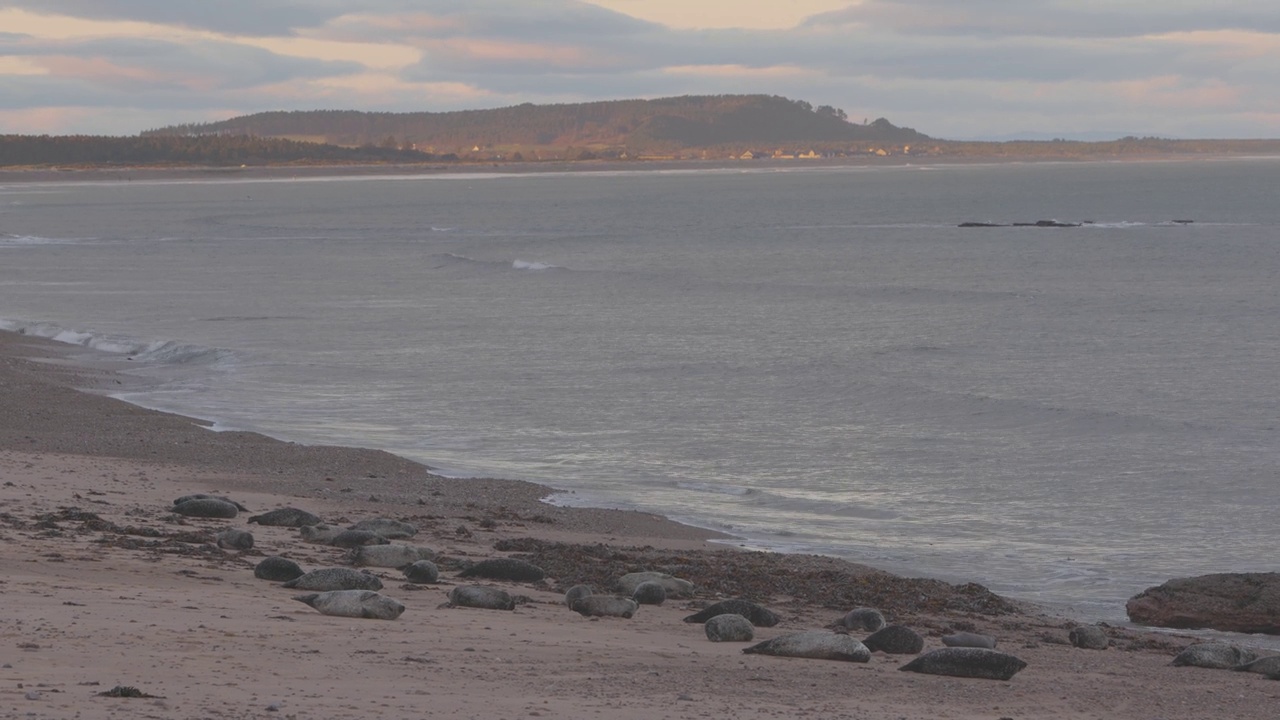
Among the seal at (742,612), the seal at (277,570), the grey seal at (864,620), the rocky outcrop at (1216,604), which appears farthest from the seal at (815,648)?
the rocky outcrop at (1216,604)

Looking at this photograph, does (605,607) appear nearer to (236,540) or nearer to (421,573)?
(421,573)

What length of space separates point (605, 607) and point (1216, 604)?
4768 millimetres

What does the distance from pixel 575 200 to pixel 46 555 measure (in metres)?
128

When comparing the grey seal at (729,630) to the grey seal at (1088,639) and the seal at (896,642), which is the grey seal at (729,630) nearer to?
the seal at (896,642)

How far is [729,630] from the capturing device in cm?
973

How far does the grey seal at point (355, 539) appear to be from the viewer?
12.2m

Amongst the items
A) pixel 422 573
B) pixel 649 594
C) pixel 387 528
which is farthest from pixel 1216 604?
pixel 387 528

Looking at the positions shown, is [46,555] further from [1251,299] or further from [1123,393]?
[1251,299]

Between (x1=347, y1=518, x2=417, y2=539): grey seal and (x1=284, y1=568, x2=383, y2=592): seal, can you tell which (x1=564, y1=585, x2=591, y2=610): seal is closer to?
(x1=284, y1=568, x2=383, y2=592): seal

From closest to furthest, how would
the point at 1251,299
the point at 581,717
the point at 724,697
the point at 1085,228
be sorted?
the point at 581,717, the point at 724,697, the point at 1251,299, the point at 1085,228

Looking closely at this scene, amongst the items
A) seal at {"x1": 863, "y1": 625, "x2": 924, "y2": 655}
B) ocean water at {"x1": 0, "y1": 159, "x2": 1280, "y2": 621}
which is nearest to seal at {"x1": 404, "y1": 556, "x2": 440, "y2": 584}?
seal at {"x1": 863, "y1": 625, "x2": 924, "y2": 655}

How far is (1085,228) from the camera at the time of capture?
77.8 metres

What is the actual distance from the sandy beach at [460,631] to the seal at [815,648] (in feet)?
0.27

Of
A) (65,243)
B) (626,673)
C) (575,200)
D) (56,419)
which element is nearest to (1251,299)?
(56,419)
